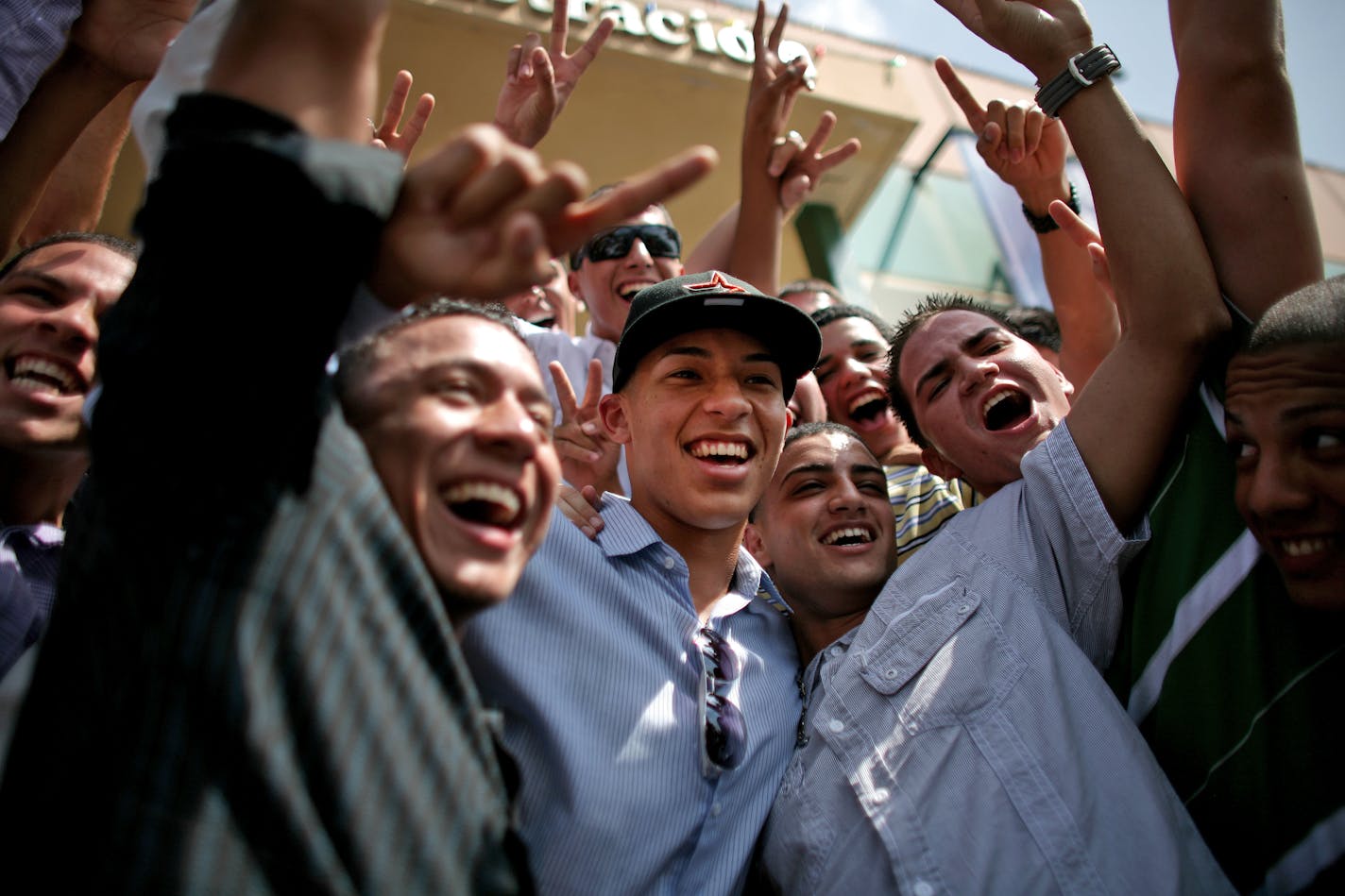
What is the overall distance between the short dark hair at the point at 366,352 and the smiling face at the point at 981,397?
5.52 feet

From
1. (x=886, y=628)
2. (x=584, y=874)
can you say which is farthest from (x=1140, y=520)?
(x=584, y=874)

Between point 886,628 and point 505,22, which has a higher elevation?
point 505,22

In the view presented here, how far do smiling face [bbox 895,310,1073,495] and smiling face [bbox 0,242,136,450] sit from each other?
2439mm

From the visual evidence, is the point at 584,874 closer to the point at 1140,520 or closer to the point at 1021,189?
the point at 1140,520

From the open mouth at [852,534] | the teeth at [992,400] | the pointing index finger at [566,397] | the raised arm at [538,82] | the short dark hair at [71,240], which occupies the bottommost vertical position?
the open mouth at [852,534]

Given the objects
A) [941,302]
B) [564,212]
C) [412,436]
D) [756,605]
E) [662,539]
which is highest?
[564,212]

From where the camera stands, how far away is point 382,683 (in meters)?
1.16

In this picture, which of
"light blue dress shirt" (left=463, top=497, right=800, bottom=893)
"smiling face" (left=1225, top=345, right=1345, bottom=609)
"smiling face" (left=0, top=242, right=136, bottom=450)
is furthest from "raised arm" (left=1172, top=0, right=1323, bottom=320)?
"smiling face" (left=0, top=242, right=136, bottom=450)

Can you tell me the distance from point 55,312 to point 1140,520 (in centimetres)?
278

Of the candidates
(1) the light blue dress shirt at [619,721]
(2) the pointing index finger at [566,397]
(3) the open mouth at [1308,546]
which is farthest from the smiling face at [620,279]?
(3) the open mouth at [1308,546]

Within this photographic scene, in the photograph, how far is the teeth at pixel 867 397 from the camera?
3.91 metres

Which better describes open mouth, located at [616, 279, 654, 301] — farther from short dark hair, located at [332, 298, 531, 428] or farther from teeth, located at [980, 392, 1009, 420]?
short dark hair, located at [332, 298, 531, 428]

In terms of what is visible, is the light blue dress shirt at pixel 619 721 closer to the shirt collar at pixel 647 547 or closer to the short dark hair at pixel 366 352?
the shirt collar at pixel 647 547

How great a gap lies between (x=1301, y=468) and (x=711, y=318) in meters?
1.41
